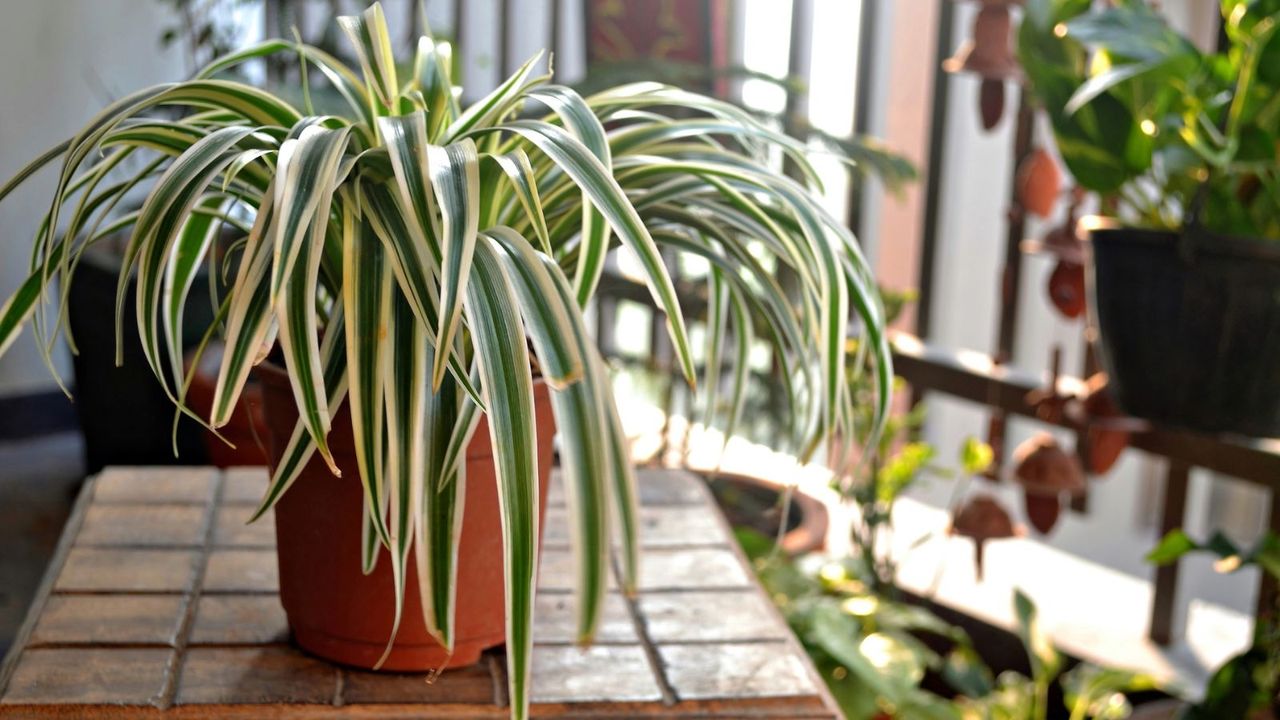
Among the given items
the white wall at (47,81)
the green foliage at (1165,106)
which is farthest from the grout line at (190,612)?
the white wall at (47,81)

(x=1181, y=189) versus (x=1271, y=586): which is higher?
(x=1181, y=189)

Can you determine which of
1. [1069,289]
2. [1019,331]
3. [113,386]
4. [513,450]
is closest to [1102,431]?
[1069,289]

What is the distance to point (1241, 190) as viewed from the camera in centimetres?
132

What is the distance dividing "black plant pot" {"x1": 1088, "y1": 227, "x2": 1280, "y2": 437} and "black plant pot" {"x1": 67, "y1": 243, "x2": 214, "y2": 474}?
164 cm

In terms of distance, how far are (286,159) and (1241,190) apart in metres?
1.00

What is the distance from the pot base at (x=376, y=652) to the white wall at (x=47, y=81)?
249 cm

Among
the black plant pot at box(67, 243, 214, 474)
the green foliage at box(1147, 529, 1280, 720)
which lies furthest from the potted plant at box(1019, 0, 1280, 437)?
the black plant pot at box(67, 243, 214, 474)

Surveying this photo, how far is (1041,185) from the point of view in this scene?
171cm

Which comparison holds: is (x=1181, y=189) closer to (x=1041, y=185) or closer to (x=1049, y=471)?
(x=1041, y=185)

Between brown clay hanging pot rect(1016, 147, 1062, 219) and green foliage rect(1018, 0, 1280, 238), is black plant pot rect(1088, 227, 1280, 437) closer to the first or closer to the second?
green foliage rect(1018, 0, 1280, 238)

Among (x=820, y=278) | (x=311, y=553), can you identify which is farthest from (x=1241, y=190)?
(x=311, y=553)

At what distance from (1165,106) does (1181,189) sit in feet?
0.31

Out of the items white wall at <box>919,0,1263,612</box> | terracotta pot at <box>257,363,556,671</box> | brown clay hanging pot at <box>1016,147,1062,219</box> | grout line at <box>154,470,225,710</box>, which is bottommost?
white wall at <box>919,0,1263,612</box>

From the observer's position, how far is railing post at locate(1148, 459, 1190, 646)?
1.85 m
